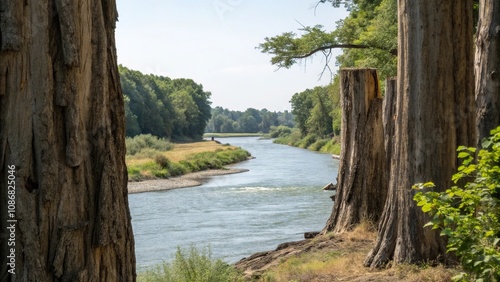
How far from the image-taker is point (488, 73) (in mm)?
8602

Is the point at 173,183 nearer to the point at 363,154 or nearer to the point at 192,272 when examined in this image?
the point at 363,154

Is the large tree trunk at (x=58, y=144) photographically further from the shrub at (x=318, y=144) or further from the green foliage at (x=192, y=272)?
the shrub at (x=318, y=144)

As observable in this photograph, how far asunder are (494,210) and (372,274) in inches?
132

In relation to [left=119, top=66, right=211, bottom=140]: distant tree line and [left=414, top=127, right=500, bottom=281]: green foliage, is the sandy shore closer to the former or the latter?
[left=119, top=66, right=211, bottom=140]: distant tree line

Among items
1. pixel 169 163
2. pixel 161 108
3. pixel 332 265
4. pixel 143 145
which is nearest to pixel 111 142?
pixel 332 265

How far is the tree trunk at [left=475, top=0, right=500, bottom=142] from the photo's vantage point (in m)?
8.52

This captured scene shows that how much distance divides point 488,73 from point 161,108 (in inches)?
3801

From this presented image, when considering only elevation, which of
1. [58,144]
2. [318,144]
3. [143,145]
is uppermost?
Answer: [58,144]

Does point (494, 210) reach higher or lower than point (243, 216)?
higher

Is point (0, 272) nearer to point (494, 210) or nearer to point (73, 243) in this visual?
point (73, 243)

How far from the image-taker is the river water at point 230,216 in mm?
19344

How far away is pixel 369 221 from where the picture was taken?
40.3ft

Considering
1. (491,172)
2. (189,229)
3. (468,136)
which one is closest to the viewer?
(491,172)

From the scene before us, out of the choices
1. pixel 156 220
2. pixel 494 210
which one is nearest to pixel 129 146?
pixel 156 220
